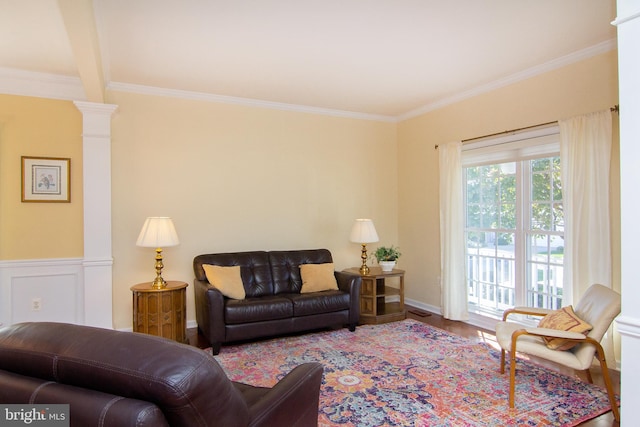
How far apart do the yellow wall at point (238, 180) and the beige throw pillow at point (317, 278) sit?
2.21 feet

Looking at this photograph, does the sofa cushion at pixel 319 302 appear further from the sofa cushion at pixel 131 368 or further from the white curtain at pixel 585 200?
the sofa cushion at pixel 131 368

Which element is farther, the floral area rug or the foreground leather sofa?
the floral area rug

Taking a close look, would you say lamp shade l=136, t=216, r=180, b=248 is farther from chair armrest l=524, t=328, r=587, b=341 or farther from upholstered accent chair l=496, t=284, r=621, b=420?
chair armrest l=524, t=328, r=587, b=341

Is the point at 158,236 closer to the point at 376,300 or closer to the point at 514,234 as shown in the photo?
the point at 376,300

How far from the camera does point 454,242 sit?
4.81m

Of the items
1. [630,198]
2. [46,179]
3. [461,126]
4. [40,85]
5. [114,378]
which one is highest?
[40,85]

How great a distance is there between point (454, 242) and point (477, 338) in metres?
1.19

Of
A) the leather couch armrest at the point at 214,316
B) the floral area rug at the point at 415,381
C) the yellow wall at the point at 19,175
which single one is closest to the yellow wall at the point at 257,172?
the yellow wall at the point at 19,175

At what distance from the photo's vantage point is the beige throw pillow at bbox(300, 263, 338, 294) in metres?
4.51

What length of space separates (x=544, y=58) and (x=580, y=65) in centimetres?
31

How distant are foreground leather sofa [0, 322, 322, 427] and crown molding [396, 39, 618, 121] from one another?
4.06 metres

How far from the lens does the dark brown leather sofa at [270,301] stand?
3.80 metres

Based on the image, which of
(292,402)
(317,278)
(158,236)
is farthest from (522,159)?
(158,236)

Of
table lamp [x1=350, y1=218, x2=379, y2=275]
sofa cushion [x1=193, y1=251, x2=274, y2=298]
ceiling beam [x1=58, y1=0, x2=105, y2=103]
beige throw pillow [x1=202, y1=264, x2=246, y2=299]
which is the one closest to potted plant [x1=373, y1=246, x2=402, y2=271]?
table lamp [x1=350, y1=218, x2=379, y2=275]
